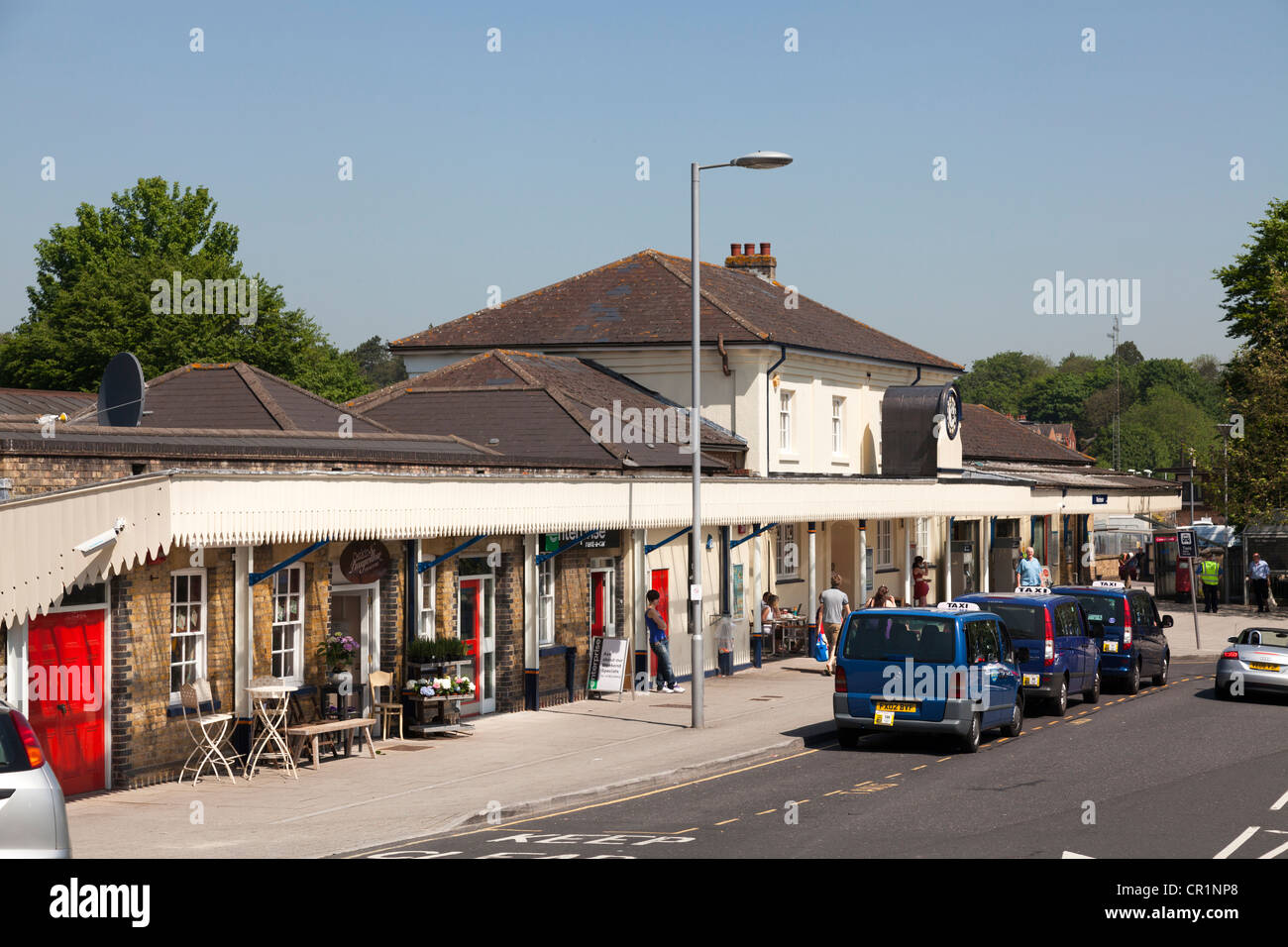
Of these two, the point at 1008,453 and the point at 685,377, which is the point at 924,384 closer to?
the point at 685,377

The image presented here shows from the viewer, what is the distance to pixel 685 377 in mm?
34250

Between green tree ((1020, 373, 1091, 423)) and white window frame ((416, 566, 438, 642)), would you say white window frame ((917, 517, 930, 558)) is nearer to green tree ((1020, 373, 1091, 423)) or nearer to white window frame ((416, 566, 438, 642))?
white window frame ((416, 566, 438, 642))

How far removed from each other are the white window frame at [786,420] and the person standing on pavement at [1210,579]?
51.9 ft

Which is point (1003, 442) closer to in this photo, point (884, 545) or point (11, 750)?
point (884, 545)

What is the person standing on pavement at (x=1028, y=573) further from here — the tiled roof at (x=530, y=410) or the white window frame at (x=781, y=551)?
the tiled roof at (x=530, y=410)

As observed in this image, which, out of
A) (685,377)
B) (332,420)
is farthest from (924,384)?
(332,420)

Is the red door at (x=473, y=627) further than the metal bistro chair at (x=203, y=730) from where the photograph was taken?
Yes

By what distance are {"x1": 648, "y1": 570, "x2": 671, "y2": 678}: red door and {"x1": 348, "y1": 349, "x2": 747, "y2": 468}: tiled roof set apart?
6.74 feet

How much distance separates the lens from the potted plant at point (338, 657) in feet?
62.6

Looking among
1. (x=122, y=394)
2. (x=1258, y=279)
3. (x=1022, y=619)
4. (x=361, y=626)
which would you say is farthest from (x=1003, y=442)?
(x=122, y=394)

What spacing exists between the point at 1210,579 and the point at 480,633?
28024 mm

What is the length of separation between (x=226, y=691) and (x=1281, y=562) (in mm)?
36589

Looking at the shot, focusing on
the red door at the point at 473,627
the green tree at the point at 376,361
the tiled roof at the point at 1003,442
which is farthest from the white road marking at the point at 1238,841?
the green tree at the point at 376,361

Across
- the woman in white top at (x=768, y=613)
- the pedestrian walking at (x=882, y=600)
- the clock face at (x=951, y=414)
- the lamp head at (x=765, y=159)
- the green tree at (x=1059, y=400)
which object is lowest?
the woman in white top at (x=768, y=613)
